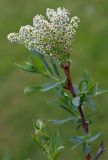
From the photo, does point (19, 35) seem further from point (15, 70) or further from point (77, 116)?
point (15, 70)

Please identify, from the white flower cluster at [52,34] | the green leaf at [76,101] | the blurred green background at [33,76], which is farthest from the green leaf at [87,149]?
the blurred green background at [33,76]

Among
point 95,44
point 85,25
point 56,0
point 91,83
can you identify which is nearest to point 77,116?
point 91,83

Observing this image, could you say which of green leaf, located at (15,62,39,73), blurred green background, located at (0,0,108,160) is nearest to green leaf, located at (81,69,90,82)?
green leaf, located at (15,62,39,73)

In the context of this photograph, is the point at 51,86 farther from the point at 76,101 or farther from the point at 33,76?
the point at 33,76

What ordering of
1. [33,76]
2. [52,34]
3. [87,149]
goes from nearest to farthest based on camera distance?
[52,34] → [87,149] → [33,76]

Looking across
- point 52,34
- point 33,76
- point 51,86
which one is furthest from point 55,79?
point 33,76

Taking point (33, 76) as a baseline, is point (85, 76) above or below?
above

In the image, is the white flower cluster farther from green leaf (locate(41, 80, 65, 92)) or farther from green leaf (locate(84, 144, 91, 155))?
green leaf (locate(84, 144, 91, 155))

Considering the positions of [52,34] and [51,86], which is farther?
[51,86]
